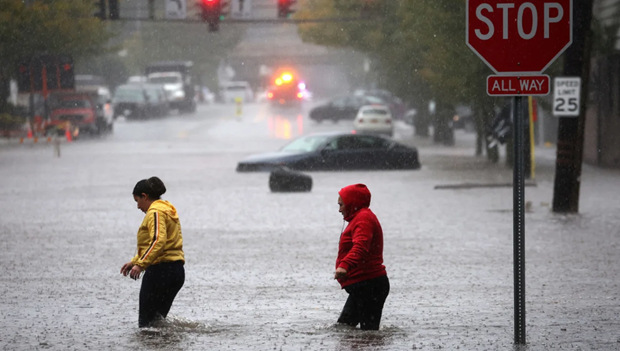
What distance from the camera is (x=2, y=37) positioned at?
134ft

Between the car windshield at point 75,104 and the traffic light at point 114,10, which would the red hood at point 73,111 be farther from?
the traffic light at point 114,10

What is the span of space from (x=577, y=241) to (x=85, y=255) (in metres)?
6.03

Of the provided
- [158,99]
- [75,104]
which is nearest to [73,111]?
[75,104]

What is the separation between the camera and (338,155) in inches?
1093

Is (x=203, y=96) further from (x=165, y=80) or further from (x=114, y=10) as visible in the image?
(x=114, y=10)

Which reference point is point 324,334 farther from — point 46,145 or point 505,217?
point 46,145

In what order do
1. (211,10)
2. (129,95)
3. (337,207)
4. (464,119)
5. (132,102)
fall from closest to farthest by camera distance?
1. (337,207)
2. (211,10)
3. (464,119)
4. (132,102)
5. (129,95)

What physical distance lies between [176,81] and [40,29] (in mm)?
27812

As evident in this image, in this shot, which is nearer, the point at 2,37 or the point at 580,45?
the point at 580,45

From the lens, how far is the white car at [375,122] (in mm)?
46688

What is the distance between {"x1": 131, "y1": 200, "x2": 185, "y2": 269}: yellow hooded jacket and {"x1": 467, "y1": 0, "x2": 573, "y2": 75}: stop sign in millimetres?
2404

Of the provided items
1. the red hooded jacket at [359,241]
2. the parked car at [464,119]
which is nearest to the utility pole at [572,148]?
the red hooded jacket at [359,241]

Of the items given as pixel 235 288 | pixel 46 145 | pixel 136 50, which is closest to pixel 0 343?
pixel 235 288

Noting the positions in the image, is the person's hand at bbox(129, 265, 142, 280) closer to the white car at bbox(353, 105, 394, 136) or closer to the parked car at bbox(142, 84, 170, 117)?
the white car at bbox(353, 105, 394, 136)
